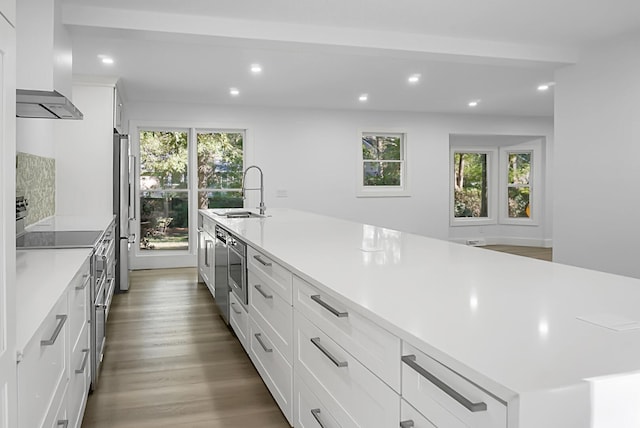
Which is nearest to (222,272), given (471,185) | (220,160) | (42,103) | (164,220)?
(42,103)

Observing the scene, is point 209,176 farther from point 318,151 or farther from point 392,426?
point 392,426

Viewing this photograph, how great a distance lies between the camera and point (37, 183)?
4438 millimetres

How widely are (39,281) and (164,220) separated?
5894mm

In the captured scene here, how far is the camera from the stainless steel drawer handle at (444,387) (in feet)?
3.18

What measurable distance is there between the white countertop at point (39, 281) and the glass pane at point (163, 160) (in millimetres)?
5080

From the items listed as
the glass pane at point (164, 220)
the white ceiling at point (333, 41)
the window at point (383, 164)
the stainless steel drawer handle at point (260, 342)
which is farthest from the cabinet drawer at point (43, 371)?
the window at point (383, 164)

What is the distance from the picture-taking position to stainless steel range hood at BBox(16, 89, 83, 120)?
276cm

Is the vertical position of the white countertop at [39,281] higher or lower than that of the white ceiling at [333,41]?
lower

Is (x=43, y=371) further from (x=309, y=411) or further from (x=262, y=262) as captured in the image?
(x=262, y=262)

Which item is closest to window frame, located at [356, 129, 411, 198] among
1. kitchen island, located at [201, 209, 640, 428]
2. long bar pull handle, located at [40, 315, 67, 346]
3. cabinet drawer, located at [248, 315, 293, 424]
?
cabinet drawer, located at [248, 315, 293, 424]

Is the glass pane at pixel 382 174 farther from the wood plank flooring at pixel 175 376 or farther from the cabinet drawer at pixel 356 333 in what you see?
the cabinet drawer at pixel 356 333

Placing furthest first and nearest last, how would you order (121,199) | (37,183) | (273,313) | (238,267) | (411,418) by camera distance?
(121,199) → (37,183) → (238,267) → (273,313) → (411,418)

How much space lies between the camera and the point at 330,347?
1819mm

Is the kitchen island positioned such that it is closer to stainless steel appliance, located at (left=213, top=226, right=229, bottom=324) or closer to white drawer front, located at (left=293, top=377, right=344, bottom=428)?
white drawer front, located at (left=293, top=377, right=344, bottom=428)
